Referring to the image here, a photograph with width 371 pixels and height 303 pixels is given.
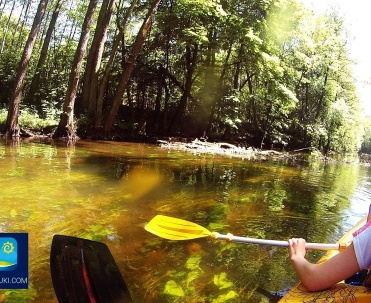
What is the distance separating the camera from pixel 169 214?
4.38 m

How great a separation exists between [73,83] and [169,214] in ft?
30.1

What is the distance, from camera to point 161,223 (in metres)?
2.93

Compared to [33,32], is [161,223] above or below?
below

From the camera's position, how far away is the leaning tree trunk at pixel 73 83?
38.6ft

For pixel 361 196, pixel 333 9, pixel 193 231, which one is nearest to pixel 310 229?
pixel 193 231

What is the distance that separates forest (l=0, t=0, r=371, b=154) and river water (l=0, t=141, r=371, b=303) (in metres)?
6.58

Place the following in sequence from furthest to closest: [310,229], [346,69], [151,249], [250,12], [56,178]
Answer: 1. [346,69]
2. [250,12]
3. [56,178]
4. [310,229]
5. [151,249]

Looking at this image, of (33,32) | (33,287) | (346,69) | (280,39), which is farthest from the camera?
(346,69)

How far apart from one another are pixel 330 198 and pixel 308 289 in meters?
5.40

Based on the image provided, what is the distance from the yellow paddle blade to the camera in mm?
2793

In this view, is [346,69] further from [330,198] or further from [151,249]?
[151,249]

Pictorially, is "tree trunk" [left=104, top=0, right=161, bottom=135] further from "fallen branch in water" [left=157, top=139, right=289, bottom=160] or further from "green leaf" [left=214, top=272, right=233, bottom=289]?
"green leaf" [left=214, top=272, right=233, bottom=289]

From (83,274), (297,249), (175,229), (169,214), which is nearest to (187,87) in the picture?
(169,214)

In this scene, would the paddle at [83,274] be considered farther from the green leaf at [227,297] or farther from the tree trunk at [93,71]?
the tree trunk at [93,71]
